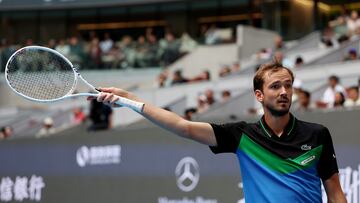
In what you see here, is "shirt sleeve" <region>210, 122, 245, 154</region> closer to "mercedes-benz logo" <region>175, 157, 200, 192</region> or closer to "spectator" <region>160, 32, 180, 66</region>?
"mercedes-benz logo" <region>175, 157, 200, 192</region>

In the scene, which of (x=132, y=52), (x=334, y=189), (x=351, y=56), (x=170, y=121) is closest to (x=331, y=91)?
(x=351, y=56)

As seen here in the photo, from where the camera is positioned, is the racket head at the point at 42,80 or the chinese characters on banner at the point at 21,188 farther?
the chinese characters on banner at the point at 21,188

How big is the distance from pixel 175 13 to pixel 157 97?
12.5 metres

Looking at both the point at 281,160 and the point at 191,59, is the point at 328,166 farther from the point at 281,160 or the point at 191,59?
the point at 191,59

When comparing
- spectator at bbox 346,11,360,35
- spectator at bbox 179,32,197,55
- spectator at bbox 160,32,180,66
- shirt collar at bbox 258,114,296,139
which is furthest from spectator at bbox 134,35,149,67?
shirt collar at bbox 258,114,296,139

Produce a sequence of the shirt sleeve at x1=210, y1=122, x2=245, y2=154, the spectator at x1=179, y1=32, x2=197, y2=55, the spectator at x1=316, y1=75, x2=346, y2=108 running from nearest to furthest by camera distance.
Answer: the shirt sleeve at x1=210, y1=122, x2=245, y2=154 → the spectator at x1=316, y1=75, x2=346, y2=108 → the spectator at x1=179, y1=32, x2=197, y2=55

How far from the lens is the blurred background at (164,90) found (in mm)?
11109

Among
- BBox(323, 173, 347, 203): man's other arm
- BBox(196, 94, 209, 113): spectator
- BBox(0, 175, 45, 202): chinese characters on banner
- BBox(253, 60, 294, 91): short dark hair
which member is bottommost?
BBox(0, 175, 45, 202): chinese characters on banner

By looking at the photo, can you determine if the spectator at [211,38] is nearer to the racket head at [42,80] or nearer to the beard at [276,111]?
the racket head at [42,80]

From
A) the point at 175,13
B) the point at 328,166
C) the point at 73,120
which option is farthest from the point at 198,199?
the point at 175,13

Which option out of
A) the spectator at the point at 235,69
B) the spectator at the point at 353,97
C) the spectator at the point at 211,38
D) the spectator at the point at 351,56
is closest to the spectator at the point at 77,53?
the spectator at the point at 211,38

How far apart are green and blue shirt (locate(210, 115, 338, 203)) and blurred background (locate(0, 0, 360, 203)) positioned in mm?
4303

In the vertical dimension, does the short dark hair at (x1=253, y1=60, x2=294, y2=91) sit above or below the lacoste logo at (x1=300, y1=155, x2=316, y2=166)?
above

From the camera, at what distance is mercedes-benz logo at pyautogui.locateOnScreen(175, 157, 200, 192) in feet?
36.2
